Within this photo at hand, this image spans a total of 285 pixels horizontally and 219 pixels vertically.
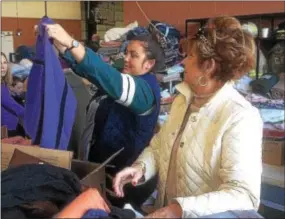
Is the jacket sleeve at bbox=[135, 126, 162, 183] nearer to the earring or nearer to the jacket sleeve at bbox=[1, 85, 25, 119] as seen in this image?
the earring

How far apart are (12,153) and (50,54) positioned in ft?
1.21

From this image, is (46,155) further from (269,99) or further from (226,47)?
(269,99)

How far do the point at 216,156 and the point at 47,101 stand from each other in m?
0.60

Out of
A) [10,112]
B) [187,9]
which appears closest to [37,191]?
[10,112]

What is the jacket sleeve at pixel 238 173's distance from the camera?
104 cm

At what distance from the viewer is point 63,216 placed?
31.7 inches

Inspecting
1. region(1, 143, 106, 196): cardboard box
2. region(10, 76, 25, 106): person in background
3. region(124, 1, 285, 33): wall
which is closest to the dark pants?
region(1, 143, 106, 196): cardboard box

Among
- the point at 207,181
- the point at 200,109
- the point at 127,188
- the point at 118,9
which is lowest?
the point at 127,188

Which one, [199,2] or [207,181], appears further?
[199,2]

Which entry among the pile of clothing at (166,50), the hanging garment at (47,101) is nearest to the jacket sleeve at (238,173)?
the hanging garment at (47,101)

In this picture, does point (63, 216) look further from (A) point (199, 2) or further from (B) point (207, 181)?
(A) point (199, 2)

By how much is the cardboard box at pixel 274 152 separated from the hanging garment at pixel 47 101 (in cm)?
154

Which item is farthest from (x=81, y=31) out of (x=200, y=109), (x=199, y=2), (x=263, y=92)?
(x=200, y=109)

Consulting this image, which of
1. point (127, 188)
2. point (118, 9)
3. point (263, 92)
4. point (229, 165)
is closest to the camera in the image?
point (229, 165)
